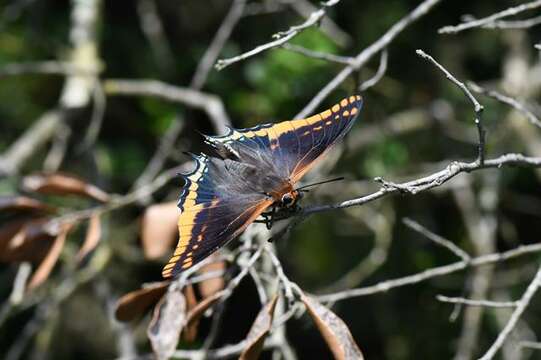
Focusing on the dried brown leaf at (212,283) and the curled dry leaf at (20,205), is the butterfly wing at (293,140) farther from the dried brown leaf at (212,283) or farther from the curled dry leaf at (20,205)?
the curled dry leaf at (20,205)

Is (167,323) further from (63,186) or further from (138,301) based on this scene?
(63,186)

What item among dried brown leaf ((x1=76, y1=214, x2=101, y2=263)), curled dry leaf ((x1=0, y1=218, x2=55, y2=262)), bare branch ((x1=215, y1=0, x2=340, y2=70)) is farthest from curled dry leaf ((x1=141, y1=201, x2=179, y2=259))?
bare branch ((x1=215, y1=0, x2=340, y2=70))

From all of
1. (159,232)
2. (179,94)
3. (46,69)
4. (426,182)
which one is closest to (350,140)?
(179,94)

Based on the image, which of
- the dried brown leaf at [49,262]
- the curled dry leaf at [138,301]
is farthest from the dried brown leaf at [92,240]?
the curled dry leaf at [138,301]

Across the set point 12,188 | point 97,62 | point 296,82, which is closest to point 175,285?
point 12,188

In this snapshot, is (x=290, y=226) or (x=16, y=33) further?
(x=16, y=33)

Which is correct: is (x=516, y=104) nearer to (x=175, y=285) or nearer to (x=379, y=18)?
(x=175, y=285)

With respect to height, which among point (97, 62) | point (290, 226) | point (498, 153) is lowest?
point (498, 153)
